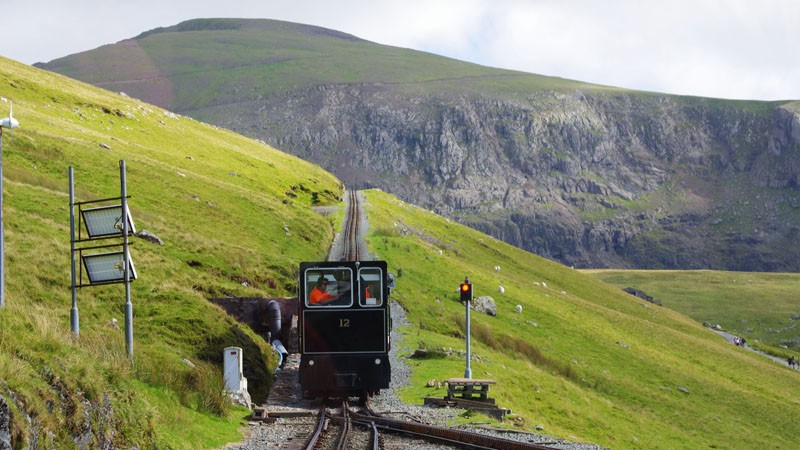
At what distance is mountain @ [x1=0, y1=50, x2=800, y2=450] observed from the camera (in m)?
14.1

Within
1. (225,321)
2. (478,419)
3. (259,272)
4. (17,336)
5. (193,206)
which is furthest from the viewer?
(193,206)

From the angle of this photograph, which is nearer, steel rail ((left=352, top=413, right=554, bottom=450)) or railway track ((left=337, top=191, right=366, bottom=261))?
steel rail ((left=352, top=413, right=554, bottom=450))

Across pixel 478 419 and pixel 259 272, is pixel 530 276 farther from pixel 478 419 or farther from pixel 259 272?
pixel 478 419

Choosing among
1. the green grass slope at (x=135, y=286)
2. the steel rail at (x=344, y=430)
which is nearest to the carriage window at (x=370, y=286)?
the steel rail at (x=344, y=430)

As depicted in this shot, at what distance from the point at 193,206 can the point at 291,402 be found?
43508 mm

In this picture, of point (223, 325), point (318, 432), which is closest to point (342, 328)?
point (223, 325)

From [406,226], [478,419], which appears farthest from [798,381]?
[478,419]

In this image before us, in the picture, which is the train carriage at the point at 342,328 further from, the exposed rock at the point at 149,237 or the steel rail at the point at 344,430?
the exposed rock at the point at 149,237

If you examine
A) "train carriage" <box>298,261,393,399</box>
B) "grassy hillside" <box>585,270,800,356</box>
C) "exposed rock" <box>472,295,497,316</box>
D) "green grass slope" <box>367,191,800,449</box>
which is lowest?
"grassy hillside" <box>585,270,800,356</box>

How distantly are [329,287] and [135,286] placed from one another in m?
8.72

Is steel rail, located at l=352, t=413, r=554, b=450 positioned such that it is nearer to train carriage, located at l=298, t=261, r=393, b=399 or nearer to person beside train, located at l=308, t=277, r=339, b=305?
train carriage, located at l=298, t=261, r=393, b=399

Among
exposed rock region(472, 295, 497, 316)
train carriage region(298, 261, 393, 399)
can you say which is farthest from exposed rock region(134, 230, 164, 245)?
exposed rock region(472, 295, 497, 316)

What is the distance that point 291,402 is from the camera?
2819cm

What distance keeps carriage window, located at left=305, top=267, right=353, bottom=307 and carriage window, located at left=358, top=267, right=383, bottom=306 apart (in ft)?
1.06
